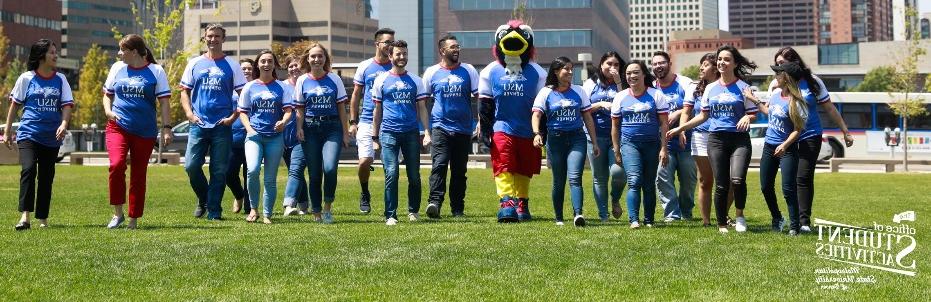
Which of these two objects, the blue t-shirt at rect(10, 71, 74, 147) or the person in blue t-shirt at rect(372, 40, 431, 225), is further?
the person in blue t-shirt at rect(372, 40, 431, 225)

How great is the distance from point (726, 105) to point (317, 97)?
399 cm

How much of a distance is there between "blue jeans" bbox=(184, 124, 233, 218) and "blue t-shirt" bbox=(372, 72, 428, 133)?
63.8 inches

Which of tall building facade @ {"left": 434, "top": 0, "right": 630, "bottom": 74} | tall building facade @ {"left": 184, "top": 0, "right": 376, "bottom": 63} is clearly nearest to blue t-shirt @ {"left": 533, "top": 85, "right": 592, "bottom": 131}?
tall building facade @ {"left": 434, "top": 0, "right": 630, "bottom": 74}

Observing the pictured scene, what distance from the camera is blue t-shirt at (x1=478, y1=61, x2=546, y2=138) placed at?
1184 centimetres

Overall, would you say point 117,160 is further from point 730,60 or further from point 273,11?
point 273,11

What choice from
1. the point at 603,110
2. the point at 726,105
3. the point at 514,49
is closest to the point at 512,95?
the point at 514,49

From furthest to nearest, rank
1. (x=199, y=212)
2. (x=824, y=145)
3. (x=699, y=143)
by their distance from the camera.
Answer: (x=824, y=145)
(x=199, y=212)
(x=699, y=143)

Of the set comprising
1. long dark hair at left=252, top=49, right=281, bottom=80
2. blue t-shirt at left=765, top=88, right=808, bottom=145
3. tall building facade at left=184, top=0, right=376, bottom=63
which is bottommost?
blue t-shirt at left=765, top=88, right=808, bottom=145

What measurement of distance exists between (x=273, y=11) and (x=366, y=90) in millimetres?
162765

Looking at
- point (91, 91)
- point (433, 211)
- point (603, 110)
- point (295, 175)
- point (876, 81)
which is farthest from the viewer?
point (876, 81)

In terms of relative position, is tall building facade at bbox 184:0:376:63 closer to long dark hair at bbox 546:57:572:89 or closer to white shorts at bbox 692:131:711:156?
long dark hair at bbox 546:57:572:89

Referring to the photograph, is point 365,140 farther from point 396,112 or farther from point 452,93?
point 452,93

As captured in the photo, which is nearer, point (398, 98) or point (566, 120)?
point (566, 120)

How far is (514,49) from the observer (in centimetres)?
1185
